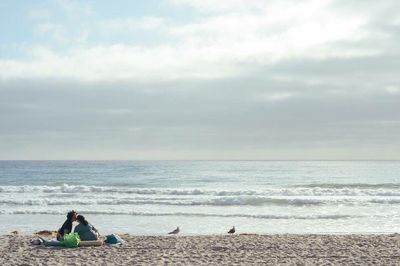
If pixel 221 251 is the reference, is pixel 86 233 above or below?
above

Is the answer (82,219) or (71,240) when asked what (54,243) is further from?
(82,219)

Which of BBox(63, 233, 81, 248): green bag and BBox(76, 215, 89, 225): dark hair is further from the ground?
BBox(76, 215, 89, 225): dark hair

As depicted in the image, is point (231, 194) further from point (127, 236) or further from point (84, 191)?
point (127, 236)

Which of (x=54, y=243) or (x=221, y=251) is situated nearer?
(x=221, y=251)

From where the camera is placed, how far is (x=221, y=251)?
1211cm

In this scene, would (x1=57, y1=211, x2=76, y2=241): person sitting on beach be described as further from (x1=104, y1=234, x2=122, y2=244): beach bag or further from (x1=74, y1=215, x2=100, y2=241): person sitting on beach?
(x1=104, y1=234, x2=122, y2=244): beach bag

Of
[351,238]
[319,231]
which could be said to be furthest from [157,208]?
[351,238]

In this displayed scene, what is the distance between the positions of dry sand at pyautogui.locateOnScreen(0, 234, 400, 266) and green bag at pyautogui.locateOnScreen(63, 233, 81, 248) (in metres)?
0.28

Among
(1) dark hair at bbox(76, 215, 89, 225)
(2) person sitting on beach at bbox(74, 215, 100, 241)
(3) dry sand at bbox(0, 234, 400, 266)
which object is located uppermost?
(1) dark hair at bbox(76, 215, 89, 225)

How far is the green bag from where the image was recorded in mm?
12695

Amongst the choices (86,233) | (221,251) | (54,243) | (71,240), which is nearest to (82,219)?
(86,233)

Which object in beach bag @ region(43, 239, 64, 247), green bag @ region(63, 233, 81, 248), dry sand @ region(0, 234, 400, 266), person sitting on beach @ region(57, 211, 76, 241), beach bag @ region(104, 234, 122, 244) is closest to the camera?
dry sand @ region(0, 234, 400, 266)

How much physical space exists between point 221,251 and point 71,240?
3.87 metres

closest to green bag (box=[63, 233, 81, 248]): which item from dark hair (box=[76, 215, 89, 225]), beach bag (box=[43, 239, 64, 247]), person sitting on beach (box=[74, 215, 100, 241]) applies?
beach bag (box=[43, 239, 64, 247])
